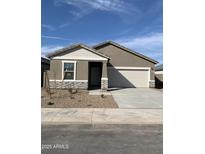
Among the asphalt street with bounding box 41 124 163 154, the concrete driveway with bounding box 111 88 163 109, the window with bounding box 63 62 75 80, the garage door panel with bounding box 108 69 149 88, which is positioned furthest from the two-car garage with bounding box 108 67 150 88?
the asphalt street with bounding box 41 124 163 154

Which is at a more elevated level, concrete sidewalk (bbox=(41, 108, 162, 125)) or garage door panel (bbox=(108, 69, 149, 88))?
garage door panel (bbox=(108, 69, 149, 88))

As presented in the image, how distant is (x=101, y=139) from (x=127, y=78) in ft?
62.3

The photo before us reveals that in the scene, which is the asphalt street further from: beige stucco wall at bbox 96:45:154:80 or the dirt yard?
beige stucco wall at bbox 96:45:154:80

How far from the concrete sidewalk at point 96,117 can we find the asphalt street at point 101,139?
0.36 meters

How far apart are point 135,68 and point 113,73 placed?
249 centimetres

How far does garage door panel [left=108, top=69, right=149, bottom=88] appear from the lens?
24.4 meters

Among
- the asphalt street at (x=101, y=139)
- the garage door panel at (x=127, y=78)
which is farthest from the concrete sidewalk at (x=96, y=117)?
the garage door panel at (x=127, y=78)

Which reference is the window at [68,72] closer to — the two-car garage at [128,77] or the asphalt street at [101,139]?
the two-car garage at [128,77]

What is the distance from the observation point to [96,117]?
27.4ft

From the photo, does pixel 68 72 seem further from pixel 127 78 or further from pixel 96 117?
pixel 96 117

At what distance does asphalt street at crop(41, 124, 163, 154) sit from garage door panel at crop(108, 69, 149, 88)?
55.8 ft
